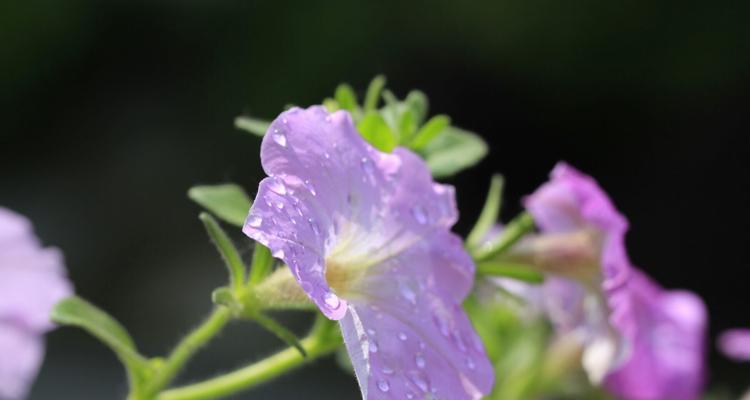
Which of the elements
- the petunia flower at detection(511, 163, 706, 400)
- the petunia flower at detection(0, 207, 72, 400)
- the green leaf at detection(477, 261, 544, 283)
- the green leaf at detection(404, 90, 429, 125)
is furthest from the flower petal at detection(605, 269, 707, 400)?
the petunia flower at detection(0, 207, 72, 400)

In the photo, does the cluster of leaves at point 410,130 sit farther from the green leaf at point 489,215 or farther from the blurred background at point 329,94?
the blurred background at point 329,94

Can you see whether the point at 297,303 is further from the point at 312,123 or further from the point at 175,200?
the point at 175,200

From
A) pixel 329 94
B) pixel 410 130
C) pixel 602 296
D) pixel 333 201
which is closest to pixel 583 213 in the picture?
pixel 602 296

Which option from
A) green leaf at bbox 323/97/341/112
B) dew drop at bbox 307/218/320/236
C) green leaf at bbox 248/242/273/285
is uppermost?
green leaf at bbox 323/97/341/112

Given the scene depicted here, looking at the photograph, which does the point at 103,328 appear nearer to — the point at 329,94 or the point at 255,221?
the point at 255,221

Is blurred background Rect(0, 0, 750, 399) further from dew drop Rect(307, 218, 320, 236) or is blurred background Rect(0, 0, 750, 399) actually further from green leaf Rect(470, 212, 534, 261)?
dew drop Rect(307, 218, 320, 236)

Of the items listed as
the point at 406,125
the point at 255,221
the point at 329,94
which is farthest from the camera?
the point at 329,94

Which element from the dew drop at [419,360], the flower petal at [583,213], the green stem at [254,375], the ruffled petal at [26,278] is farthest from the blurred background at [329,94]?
the dew drop at [419,360]

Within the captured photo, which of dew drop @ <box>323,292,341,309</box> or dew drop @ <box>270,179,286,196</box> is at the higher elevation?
dew drop @ <box>270,179,286,196</box>
